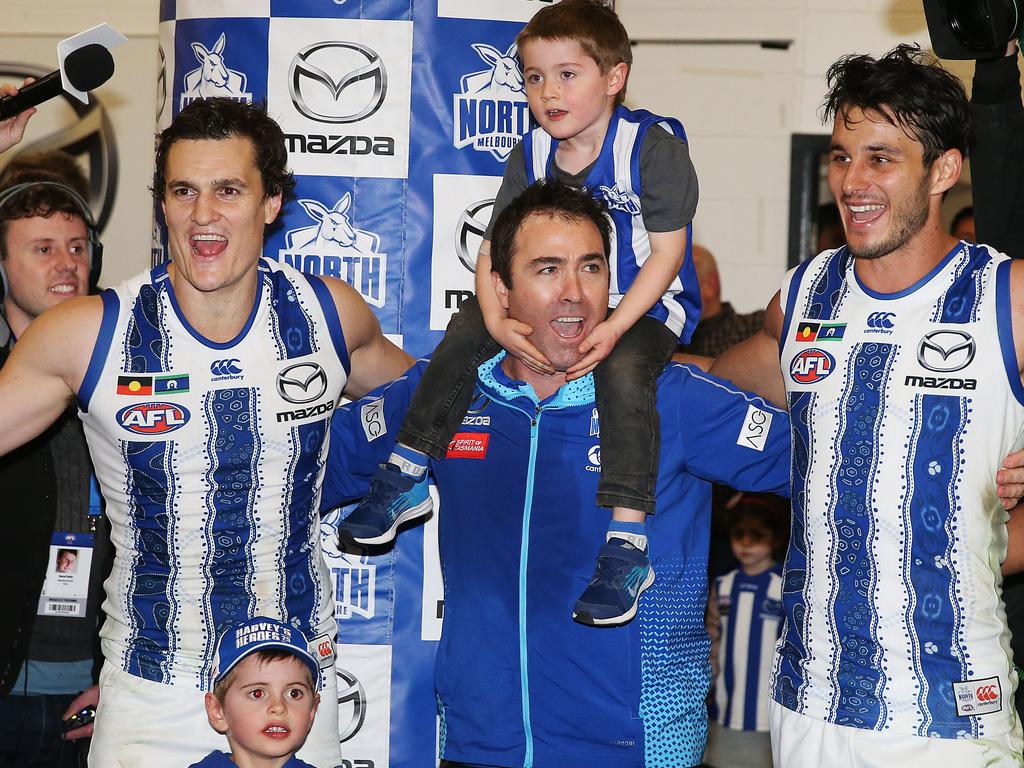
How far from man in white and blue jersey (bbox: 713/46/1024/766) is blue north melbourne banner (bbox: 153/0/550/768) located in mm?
1214

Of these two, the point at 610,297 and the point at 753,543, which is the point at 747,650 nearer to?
the point at 753,543

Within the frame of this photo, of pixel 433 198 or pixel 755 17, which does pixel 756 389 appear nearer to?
pixel 433 198

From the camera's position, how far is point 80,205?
4469 mm

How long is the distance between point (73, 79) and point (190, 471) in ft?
3.84

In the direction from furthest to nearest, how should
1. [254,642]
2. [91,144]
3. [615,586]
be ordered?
1. [91,144]
2. [254,642]
3. [615,586]

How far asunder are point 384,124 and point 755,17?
3.65m

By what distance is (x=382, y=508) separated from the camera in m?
3.50

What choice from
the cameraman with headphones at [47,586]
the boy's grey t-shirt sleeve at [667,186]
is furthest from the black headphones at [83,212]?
the boy's grey t-shirt sleeve at [667,186]

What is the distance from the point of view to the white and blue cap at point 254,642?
3207 millimetres

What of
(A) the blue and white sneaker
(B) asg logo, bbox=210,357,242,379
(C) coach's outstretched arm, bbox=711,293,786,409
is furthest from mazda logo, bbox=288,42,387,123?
(C) coach's outstretched arm, bbox=711,293,786,409

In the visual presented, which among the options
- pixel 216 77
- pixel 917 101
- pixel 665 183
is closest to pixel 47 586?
pixel 216 77

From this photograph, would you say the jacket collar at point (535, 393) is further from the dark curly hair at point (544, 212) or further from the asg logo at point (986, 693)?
the asg logo at point (986, 693)

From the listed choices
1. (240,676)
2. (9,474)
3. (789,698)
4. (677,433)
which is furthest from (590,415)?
(9,474)

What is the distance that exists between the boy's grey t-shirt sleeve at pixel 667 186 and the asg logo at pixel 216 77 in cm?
127
